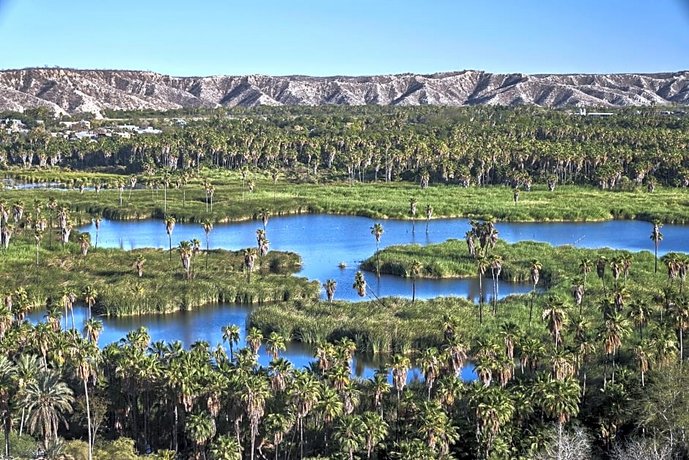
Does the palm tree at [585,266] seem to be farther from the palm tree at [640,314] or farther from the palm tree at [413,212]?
the palm tree at [413,212]

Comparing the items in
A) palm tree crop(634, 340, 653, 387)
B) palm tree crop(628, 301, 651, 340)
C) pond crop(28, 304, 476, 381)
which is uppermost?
palm tree crop(628, 301, 651, 340)

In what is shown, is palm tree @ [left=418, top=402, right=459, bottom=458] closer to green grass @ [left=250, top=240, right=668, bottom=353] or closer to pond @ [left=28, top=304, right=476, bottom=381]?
pond @ [left=28, top=304, right=476, bottom=381]

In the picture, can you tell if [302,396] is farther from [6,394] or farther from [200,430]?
[6,394]

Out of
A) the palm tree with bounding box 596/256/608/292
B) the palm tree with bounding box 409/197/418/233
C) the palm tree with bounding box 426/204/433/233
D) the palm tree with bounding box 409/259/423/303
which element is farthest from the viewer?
the palm tree with bounding box 409/197/418/233

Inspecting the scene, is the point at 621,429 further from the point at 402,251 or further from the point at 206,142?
the point at 206,142

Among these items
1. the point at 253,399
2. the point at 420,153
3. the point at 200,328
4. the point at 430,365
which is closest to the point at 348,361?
the point at 430,365

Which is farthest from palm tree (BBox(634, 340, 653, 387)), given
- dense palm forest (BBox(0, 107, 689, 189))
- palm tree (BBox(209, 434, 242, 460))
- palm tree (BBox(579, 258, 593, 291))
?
dense palm forest (BBox(0, 107, 689, 189))

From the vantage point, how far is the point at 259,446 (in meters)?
39.4

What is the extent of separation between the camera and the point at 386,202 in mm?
122062

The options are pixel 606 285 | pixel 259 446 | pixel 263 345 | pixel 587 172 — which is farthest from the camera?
pixel 587 172

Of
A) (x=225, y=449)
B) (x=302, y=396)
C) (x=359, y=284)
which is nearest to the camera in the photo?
(x=225, y=449)

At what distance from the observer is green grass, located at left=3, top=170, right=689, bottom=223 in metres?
112

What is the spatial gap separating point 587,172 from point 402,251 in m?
71.6

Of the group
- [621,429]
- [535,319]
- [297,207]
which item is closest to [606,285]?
[535,319]
